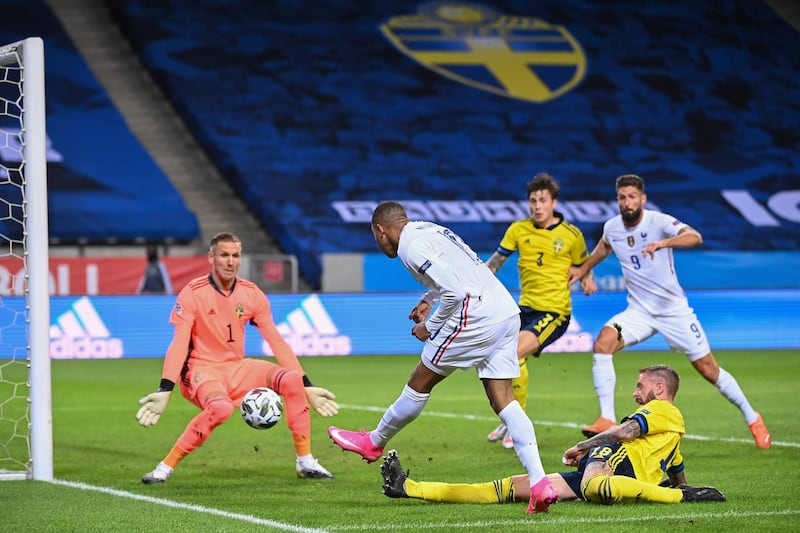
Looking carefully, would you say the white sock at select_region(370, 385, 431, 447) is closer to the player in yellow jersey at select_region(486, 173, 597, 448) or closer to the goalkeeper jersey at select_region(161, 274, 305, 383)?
the goalkeeper jersey at select_region(161, 274, 305, 383)

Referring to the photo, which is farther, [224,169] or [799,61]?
[799,61]

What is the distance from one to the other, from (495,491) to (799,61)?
29.2m

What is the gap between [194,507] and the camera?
7074mm

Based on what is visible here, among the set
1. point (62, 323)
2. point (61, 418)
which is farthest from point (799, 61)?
point (61, 418)

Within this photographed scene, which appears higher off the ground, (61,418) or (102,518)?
(61,418)

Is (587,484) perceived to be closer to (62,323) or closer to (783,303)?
(62,323)

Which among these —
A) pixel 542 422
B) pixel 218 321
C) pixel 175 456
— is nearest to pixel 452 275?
pixel 218 321

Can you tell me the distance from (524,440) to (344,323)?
13.7 meters

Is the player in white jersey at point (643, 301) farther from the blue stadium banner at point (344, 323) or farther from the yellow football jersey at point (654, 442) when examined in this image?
the blue stadium banner at point (344, 323)

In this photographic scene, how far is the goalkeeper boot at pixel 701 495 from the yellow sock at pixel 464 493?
969 millimetres

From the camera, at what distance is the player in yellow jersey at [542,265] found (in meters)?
10.1

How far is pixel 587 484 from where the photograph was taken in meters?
6.80

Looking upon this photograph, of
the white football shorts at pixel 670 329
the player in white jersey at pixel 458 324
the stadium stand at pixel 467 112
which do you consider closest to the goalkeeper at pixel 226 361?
the player in white jersey at pixel 458 324

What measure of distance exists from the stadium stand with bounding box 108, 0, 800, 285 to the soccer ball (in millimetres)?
18385
